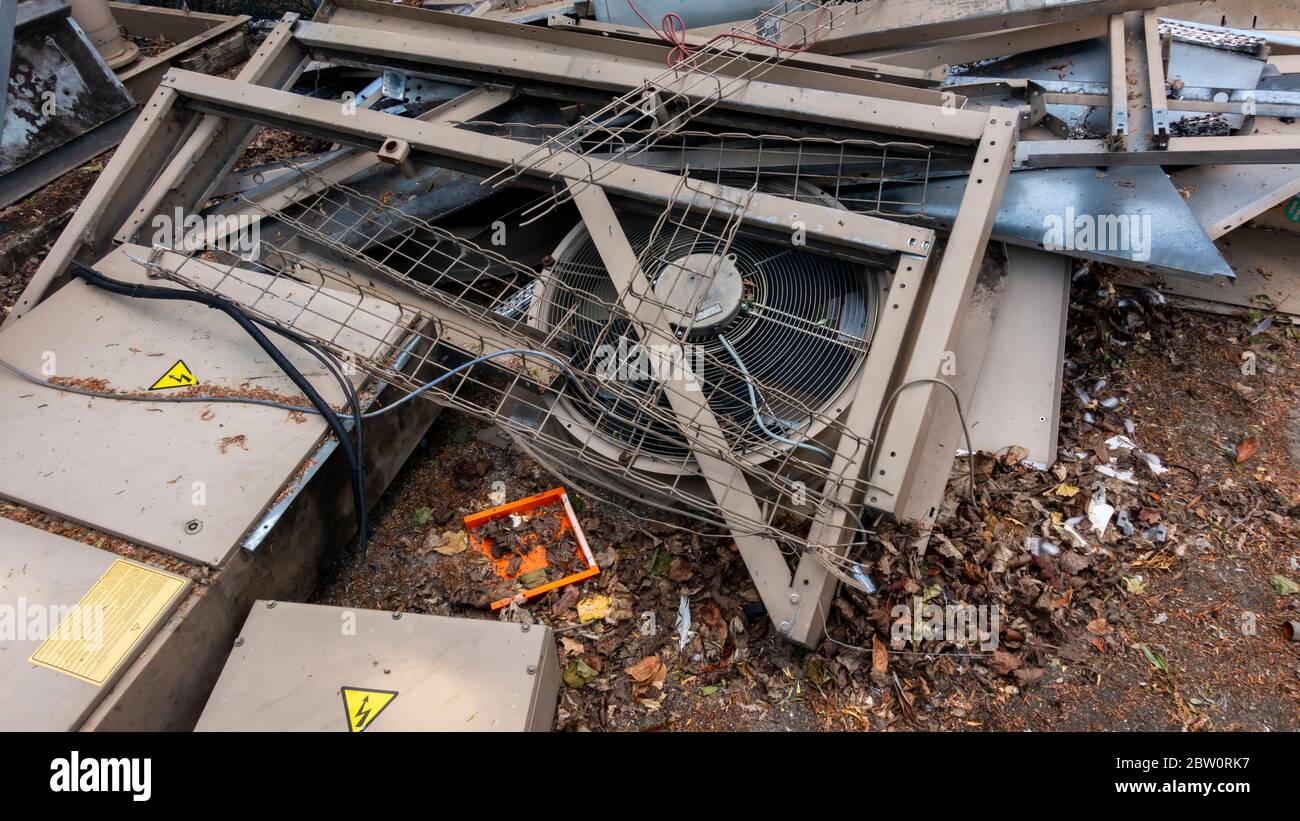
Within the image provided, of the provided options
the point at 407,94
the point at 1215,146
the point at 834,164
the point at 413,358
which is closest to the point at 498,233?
the point at 407,94

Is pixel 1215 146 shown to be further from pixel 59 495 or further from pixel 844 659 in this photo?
pixel 59 495

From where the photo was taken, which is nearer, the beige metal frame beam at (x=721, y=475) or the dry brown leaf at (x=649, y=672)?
the beige metal frame beam at (x=721, y=475)

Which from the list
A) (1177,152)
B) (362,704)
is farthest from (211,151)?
(1177,152)

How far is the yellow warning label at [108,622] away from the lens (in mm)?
2115

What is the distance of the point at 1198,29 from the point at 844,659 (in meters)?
3.40

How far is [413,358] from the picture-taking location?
9.64 ft

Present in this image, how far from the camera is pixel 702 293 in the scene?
8.73 feet

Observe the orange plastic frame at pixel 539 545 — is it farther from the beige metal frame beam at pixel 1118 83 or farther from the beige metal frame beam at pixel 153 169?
the beige metal frame beam at pixel 1118 83

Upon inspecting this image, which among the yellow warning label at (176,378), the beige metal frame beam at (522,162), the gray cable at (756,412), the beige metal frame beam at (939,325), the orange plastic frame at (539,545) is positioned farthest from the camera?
the orange plastic frame at (539,545)

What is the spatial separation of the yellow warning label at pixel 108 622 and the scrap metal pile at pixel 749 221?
0.90m

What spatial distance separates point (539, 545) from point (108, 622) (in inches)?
54.7

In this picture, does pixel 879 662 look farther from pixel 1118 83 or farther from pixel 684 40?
pixel 684 40

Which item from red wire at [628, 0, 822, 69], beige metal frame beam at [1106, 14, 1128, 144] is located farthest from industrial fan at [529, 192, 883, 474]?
beige metal frame beam at [1106, 14, 1128, 144]

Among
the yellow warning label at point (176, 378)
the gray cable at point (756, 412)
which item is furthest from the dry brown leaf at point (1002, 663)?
the yellow warning label at point (176, 378)
